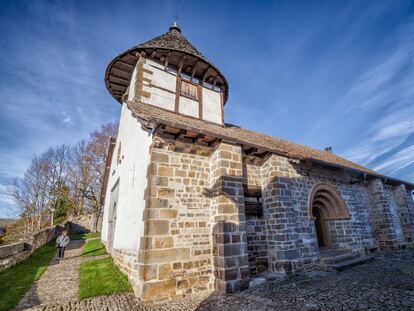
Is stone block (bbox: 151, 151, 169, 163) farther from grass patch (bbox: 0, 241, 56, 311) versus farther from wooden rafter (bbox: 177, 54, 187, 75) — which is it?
wooden rafter (bbox: 177, 54, 187, 75)

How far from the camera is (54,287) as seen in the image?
5496mm

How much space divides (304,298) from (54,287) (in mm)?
6148

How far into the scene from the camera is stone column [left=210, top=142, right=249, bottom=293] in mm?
4773

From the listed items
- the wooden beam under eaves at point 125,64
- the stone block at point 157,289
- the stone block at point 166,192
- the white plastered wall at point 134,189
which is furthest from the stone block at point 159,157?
the wooden beam under eaves at point 125,64

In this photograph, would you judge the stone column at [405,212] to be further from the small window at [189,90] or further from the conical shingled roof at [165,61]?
the small window at [189,90]

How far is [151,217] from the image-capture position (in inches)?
182

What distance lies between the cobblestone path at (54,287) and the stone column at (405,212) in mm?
15516

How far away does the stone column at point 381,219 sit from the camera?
9305mm

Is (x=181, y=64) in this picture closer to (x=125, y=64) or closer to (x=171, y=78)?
(x=171, y=78)

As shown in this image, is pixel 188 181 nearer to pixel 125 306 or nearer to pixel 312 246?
pixel 125 306

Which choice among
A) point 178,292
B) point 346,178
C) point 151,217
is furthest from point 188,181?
point 346,178

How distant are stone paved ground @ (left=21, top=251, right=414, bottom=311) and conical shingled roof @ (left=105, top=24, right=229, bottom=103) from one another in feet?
25.1

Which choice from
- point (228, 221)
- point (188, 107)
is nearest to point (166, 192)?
point (228, 221)

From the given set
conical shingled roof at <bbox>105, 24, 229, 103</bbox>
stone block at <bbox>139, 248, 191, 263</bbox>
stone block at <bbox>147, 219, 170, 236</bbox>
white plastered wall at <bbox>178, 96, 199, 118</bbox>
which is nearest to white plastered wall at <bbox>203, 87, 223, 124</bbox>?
white plastered wall at <bbox>178, 96, 199, 118</bbox>
